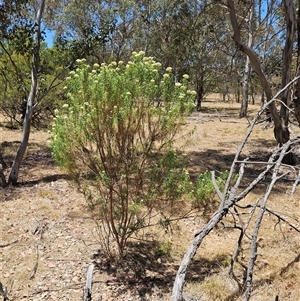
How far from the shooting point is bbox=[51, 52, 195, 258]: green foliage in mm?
3162

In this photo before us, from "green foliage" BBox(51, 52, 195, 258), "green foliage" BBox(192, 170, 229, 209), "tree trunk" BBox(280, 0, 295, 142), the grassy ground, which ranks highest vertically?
"tree trunk" BBox(280, 0, 295, 142)

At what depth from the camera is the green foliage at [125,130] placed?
3.16 m

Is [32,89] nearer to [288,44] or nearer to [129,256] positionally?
[129,256]

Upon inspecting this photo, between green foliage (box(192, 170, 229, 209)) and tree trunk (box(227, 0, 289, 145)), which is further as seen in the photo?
tree trunk (box(227, 0, 289, 145))

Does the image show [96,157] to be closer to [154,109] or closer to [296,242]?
[154,109]

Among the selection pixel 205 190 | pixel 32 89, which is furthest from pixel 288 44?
pixel 32 89

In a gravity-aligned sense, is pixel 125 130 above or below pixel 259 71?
below

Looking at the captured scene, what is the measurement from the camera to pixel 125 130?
3.34 metres

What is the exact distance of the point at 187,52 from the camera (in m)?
20.4

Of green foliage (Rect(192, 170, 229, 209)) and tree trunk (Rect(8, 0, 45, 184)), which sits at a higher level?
tree trunk (Rect(8, 0, 45, 184))

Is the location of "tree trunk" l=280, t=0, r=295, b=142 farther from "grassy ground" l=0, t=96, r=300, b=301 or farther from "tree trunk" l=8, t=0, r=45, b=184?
"tree trunk" l=8, t=0, r=45, b=184

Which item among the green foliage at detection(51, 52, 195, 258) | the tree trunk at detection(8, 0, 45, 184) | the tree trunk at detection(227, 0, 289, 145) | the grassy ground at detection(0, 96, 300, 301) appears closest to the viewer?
the green foliage at detection(51, 52, 195, 258)

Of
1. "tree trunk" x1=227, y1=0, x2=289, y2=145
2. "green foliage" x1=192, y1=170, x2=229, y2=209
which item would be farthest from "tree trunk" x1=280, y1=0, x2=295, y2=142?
"green foliage" x1=192, y1=170, x2=229, y2=209

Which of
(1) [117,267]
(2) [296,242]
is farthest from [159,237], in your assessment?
(2) [296,242]
